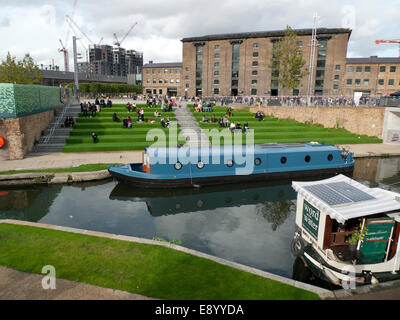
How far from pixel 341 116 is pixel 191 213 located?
2879cm

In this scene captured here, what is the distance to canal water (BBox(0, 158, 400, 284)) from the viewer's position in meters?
11.6

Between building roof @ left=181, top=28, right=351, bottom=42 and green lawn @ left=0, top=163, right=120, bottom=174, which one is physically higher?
building roof @ left=181, top=28, right=351, bottom=42

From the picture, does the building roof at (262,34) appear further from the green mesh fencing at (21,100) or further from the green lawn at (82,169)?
the green lawn at (82,169)

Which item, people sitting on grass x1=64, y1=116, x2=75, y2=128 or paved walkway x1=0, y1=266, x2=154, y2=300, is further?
people sitting on grass x1=64, y1=116, x2=75, y2=128

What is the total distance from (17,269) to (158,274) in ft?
12.8

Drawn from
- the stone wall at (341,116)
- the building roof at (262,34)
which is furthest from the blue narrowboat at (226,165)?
the building roof at (262,34)

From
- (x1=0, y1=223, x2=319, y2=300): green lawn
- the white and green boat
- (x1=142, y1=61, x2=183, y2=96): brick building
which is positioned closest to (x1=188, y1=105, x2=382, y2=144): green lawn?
the white and green boat

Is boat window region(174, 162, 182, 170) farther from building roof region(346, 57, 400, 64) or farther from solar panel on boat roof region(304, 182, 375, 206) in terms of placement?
building roof region(346, 57, 400, 64)

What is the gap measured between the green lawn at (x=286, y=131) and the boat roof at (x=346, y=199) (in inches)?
722

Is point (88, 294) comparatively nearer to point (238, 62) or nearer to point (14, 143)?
point (14, 143)

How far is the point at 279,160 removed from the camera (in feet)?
66.7

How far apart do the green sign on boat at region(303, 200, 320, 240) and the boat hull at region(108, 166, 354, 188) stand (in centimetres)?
914

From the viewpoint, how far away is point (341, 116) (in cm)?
3659
